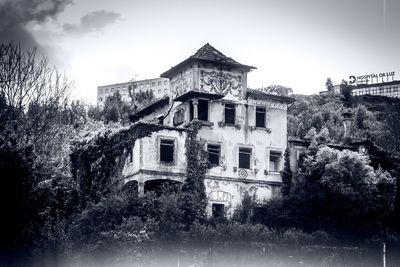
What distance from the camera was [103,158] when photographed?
4362cm

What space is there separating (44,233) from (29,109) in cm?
997

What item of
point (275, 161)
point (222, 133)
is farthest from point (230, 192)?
point (275, 161)

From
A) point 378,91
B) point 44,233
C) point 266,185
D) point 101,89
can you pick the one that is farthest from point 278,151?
point 101,89

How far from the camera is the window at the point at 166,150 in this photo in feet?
143

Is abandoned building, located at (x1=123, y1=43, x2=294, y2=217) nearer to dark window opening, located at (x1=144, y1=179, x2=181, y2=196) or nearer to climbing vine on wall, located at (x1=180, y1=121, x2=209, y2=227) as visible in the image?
dark window opening, located at (x1=144, y1=179, x2=181, y2=196)

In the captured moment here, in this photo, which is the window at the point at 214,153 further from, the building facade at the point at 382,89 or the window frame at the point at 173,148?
the building facade at the point at 382,89

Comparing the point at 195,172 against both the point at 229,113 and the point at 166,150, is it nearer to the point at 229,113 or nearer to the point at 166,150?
the point at 166,150

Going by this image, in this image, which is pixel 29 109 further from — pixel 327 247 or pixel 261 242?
pixel 327 247

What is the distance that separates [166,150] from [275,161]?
8.63 m

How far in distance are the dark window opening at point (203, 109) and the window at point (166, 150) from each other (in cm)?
340

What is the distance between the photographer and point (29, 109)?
40750 mm

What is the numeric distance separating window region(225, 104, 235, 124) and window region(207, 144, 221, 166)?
205cm

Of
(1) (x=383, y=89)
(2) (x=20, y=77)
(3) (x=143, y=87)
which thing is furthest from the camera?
(3) (x=143, y=87)

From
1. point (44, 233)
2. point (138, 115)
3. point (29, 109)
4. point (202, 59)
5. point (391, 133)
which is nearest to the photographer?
point (44, 233)
